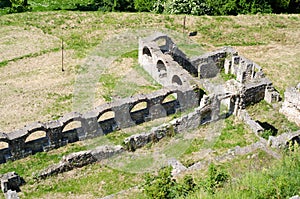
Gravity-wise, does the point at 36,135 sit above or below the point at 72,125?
below

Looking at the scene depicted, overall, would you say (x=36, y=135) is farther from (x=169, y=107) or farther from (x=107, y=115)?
(x=169, y=107)

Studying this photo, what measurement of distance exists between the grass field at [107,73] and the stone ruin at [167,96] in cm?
55

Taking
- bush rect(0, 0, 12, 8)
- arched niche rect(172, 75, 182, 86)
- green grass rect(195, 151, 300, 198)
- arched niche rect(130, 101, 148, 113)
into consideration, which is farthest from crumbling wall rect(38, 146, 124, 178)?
bush rect(0, 0, 12, 8)

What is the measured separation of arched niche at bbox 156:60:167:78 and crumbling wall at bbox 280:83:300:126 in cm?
733

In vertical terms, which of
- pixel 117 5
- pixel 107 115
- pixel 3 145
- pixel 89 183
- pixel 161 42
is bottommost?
pixel 89 183

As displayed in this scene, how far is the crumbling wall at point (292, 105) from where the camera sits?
26.8m

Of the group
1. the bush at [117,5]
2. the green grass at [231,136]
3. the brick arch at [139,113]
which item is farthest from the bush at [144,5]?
the green grass at [231,136]

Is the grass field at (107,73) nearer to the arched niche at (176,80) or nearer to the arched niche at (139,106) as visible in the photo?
the arched niche at (139,106)

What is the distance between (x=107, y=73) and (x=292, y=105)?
11.6 meters

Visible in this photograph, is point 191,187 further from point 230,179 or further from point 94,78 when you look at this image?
point 94,78

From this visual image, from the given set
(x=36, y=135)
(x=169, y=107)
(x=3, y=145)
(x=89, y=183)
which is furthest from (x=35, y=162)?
(x=169, y=107)

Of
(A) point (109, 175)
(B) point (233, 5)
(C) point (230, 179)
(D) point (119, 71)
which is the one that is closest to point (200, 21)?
(B) point (233, 5)

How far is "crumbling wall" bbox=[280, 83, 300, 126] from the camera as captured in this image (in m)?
26.8

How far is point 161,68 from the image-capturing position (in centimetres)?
3131
